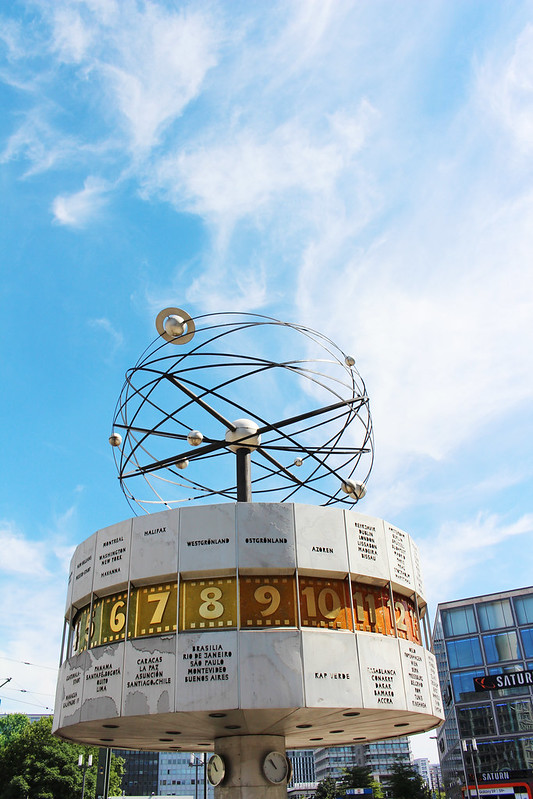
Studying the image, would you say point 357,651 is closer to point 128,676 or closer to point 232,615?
point 232,615

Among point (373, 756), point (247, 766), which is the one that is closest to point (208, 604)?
point (247, 766)

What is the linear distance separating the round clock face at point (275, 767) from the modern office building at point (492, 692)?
57426 millimetres

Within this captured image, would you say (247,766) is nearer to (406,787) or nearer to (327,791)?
(406,787)

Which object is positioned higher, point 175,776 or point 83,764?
point 83,764

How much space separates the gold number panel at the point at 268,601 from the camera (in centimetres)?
1568

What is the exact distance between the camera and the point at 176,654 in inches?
601

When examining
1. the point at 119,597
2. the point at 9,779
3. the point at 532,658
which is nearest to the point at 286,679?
the point at 119,597

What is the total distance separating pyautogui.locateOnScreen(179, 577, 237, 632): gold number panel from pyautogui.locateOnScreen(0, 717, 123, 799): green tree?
44.3m

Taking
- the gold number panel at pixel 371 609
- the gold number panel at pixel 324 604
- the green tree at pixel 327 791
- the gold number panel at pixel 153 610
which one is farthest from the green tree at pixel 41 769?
the green tree at pixel 327 791

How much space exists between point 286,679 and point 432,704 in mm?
5458

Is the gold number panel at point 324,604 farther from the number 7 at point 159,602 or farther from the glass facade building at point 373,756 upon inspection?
the glass facade building at point 373,756

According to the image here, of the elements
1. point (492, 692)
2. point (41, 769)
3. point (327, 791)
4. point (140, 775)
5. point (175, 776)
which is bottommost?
point (327, 791)

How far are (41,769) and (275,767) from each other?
1725 inches

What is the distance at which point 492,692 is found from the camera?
76188 millimetres
